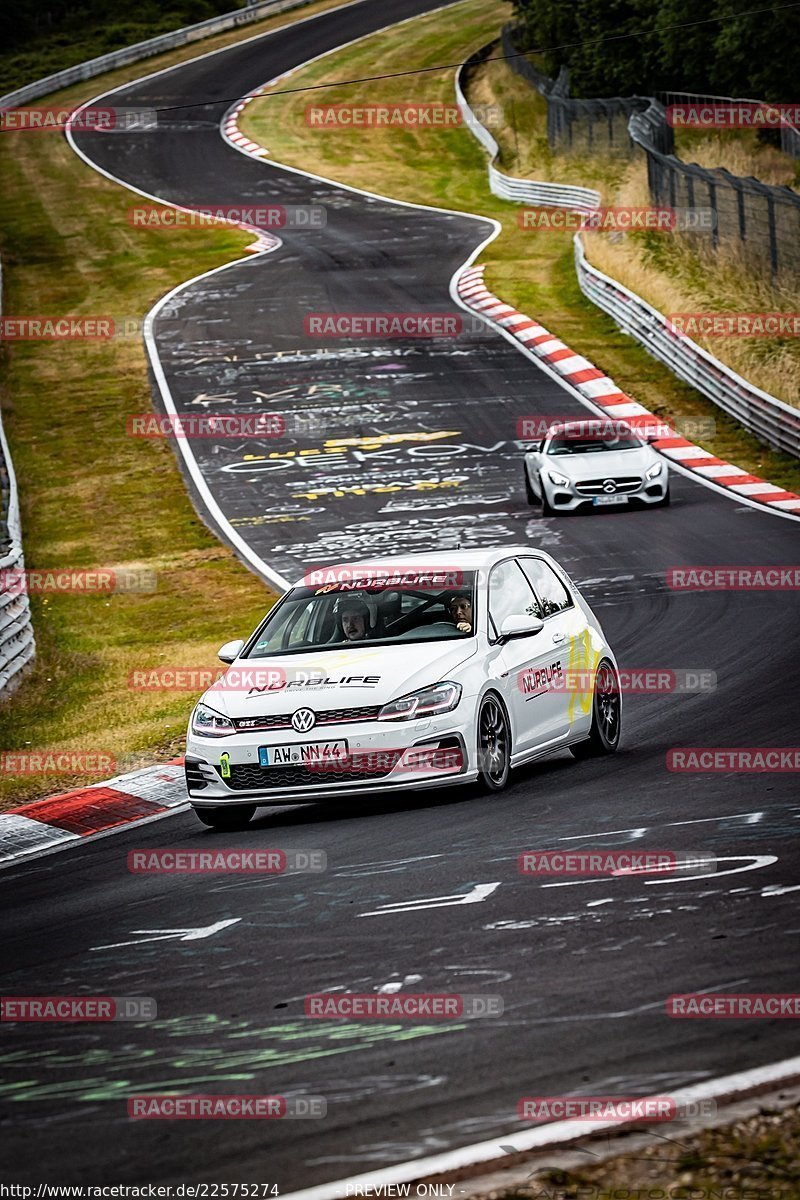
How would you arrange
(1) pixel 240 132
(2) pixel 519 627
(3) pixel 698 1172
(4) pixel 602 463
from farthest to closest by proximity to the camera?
(1) pixel 240 132 < (4) pixel 602 463 < (2) pixel 519 627 < (3) pixel 698 1172

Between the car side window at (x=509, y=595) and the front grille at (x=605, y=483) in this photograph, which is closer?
the car side window at (x=509, y=595)

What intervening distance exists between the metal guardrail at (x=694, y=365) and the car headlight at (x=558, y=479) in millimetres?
4226

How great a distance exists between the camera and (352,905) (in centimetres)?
820

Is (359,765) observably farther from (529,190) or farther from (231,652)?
(529,190)

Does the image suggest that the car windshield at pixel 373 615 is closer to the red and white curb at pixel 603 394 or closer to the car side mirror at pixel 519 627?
the car side mirror at pixel 519 627

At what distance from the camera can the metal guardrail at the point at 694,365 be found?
27.3 metres

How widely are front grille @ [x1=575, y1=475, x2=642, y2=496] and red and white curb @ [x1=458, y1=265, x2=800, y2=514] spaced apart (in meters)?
1.62

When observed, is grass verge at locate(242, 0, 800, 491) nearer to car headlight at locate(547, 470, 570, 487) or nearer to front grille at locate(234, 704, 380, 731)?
car headlight at locate(547, 470, 570, 487)

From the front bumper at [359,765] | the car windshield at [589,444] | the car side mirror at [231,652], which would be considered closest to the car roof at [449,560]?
the car side mirror at [231,652]

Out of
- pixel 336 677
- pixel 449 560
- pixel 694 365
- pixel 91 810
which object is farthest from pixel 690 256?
pixel 336 677

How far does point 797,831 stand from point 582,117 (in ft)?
154

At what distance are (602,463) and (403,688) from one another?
14624 mm

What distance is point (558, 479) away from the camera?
24.4 meters

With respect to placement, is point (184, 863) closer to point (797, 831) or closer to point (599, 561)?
point (797, 831)
